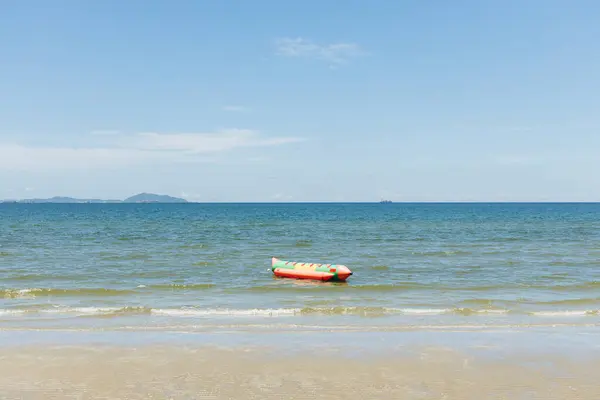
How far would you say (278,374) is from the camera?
37.5 ft

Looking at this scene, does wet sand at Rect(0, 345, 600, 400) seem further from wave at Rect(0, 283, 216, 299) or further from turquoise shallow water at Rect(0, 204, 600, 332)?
wave at Rect(0, 283, 216, 299)

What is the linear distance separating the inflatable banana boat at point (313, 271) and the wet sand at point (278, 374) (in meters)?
12.7

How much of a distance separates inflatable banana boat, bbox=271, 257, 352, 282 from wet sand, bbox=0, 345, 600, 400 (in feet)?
41.8

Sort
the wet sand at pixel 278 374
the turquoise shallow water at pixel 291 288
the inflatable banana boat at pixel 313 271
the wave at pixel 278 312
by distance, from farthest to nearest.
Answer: the inflatable banana boat at pixel 313 271 → the wave at pixel 278 312 → the turquoise shallow water at pixel 291 288 → the wet sand at pixel 278 374

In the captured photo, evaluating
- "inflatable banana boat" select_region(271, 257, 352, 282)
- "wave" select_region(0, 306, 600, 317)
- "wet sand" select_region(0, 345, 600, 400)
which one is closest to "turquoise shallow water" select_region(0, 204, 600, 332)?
"wave" select_region(0, 306, 600, 317)

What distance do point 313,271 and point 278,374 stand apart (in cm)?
1545

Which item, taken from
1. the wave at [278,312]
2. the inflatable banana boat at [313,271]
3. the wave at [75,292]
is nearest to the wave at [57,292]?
the wave at [75,292]

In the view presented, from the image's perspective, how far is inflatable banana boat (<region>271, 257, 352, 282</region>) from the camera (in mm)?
25938

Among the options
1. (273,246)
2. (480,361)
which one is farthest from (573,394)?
(273,246)

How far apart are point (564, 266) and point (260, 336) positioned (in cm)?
2351

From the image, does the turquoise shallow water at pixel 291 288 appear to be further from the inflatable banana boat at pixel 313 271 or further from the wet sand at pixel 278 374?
the wet sand at pixel 278 374

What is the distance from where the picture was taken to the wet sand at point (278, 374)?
1027 cm

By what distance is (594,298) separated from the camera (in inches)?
842

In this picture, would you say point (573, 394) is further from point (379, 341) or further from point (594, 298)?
point (594, 298)
